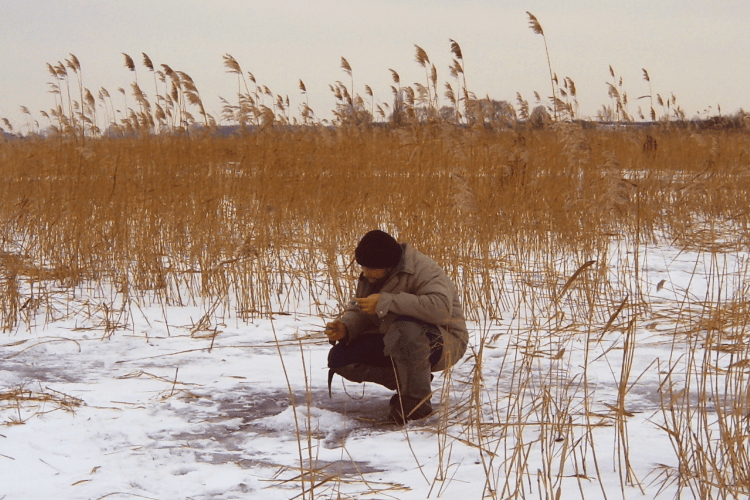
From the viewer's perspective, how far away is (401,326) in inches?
146

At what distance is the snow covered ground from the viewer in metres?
2.79

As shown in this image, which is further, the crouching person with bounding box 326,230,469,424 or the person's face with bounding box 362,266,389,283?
the person's face with bounding box 362,266,389,283

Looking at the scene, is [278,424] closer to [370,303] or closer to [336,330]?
[336,330]

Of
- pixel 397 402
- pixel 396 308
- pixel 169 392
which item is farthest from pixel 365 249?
pixel 169 392

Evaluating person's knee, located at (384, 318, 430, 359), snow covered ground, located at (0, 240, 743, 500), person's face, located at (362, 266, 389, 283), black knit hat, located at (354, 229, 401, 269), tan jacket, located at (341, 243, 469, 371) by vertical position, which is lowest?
snow covered ground, located at (0, 240, 743, 500)

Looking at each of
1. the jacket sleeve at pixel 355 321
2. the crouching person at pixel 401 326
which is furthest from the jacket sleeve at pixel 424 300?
the jacket sleeve at pixel 355 321

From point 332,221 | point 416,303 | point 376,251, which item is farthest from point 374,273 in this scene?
point 332,221

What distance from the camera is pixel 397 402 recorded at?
376 cm

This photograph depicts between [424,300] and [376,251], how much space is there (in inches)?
12.8


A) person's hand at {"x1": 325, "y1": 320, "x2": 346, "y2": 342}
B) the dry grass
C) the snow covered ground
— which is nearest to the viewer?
the snow covered ground

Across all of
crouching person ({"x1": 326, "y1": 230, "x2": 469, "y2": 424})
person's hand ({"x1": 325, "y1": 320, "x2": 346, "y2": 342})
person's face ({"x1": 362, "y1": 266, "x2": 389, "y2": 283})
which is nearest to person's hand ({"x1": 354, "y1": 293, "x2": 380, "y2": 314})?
crouching person ({"x1": 326, "y1": 230, "x2": 469, "y2": 424})

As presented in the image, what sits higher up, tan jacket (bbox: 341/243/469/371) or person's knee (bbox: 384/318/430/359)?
tan jacket (bbox: 341/243/469/371)

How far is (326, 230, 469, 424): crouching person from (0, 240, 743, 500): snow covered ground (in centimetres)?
16

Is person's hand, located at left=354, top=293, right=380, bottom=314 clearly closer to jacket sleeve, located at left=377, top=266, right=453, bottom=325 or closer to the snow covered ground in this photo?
jacket sleeve, located at left=377, top=266, right=453, bottom=325
